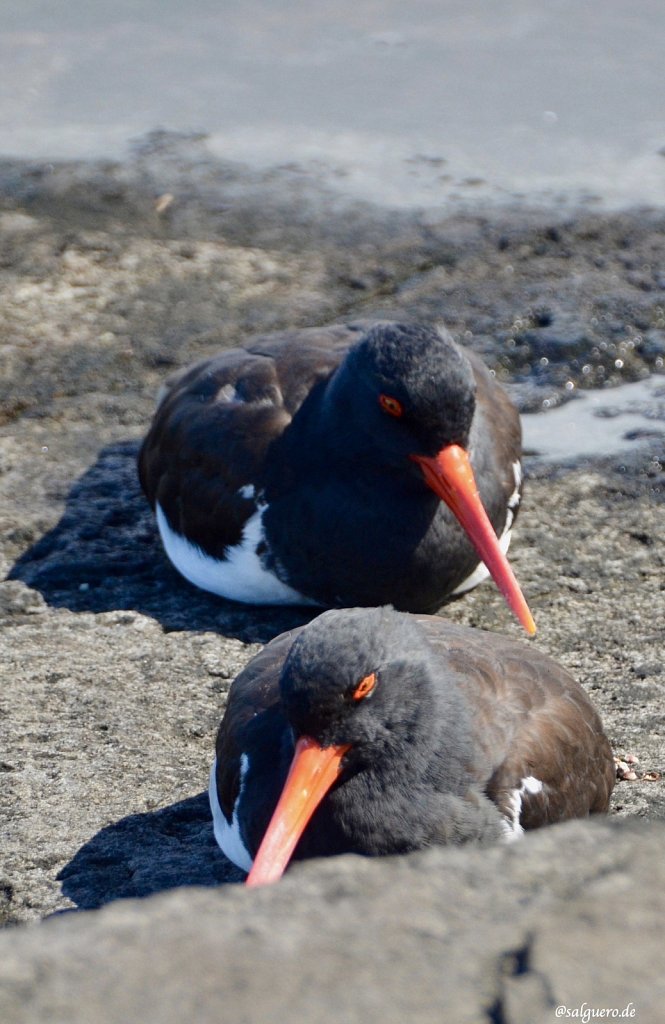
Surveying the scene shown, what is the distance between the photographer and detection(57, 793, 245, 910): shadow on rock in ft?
12.1

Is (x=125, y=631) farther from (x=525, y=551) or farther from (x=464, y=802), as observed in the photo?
(x=464, y=802)

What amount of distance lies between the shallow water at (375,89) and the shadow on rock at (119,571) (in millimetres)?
3139

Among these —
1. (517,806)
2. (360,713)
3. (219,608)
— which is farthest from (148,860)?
(219,608)

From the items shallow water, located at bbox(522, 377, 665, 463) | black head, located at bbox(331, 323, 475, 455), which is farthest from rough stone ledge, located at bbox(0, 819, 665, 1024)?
shallow water, located at bbox(522, 377, 665, 463)

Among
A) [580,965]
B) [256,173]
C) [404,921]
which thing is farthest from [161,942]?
[256,173]

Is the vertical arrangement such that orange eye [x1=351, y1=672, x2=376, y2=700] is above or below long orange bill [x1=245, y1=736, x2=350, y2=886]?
above

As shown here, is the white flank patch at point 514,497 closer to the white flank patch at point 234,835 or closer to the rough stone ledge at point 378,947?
the white flank patch at point 234,835

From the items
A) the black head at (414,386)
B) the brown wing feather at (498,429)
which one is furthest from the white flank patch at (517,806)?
the brown wing feather at (498,429)

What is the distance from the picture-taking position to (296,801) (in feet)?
10.5

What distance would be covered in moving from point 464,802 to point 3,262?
510 cm

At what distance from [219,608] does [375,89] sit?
558 cm

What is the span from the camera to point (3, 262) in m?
7.54

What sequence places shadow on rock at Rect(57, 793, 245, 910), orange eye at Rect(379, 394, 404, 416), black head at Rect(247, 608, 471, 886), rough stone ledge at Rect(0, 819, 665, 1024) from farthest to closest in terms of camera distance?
orange eye at Rect(379, 394, 404, 416)
shadow on rock at Rect(57, 793, 245, 910)
black head at Rect(247, 608, 471, 886)
rough stone ledge at Rect(0, 819, 665, 1024)

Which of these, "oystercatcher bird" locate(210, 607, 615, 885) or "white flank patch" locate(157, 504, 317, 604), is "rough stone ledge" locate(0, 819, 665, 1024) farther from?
"white flank patch" locate(157, 504, 317, 604)
